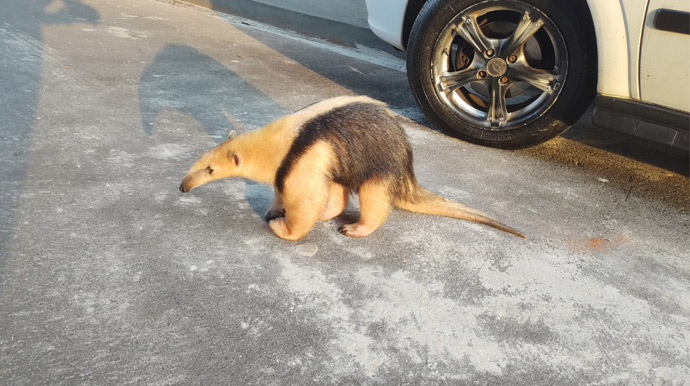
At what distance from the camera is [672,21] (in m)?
3.94

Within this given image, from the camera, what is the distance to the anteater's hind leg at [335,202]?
383cm

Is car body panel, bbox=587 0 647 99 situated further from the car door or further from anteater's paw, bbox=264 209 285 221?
anteater's paw, bbox=264 209 285 221

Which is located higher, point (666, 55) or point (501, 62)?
point (666, 55)

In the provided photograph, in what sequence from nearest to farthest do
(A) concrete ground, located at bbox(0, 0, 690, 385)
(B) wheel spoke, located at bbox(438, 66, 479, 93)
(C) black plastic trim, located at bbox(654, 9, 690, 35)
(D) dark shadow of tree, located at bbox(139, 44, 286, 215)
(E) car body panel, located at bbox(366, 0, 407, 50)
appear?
(A) concrete ground, located at bbox(0, 0, 690, 385), (C) black plastic trim, located at bbox(654, 9, 690, 35), (B) wheel spoke, located at bbox(438, 66, 479, 93), (D) dark shadow of tree, located at bbox(139, 44, 286, 215), (E) car body panel, located at bbox(366, 0, 407, 50)

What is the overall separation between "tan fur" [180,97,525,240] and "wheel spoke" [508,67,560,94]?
1.44 m

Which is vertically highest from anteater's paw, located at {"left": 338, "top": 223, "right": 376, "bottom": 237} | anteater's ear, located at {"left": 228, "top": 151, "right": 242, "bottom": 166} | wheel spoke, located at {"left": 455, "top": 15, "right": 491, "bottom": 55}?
wheel spoke, located at {"left": 455, "top": 15, "right": 491, "bottom": 55}

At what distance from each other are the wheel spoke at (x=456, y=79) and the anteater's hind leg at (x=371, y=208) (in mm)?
1766

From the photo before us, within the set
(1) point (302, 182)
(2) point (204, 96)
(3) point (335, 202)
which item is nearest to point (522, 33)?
(3) point (335, 202)

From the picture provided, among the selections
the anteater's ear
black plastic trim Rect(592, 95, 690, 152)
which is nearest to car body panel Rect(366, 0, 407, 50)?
black plastic trim Rect(592, 95, 690, 152)

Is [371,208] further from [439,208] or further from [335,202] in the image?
[439,208]

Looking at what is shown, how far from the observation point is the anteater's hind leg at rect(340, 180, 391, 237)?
12.1 ft

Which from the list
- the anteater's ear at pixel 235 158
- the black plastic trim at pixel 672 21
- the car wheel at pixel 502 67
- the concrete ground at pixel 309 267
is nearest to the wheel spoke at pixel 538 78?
the car wheel at pixel 502 67

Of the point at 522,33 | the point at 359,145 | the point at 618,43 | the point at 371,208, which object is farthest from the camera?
the point at 522,33

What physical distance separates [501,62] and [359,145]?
189cm
